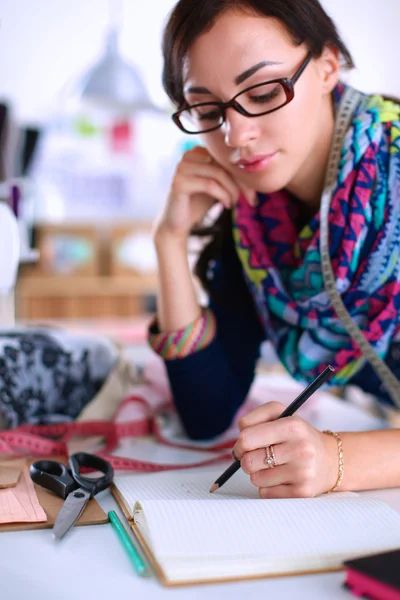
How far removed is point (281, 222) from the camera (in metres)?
0.97

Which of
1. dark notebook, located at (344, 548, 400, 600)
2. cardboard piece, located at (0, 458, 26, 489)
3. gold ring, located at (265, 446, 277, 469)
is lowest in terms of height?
cardboard piece, located at (0, 458, 26, 489)

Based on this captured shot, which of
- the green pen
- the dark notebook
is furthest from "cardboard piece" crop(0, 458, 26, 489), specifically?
the dark notebook

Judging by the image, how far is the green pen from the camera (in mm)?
482

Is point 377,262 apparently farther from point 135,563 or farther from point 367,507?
point 135,563

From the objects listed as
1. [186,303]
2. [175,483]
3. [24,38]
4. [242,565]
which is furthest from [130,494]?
[24,38]

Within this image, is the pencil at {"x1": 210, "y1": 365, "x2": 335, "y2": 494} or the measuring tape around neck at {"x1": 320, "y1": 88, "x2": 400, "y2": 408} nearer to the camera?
the pencil at {"x1": 210, "y1": 365, "x2": 335, "y2": 494}

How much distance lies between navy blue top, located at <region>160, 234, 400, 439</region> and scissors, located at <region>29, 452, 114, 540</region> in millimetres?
248

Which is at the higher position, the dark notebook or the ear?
the ear

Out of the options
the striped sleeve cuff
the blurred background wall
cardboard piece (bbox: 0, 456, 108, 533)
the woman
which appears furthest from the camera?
the blurred background wall

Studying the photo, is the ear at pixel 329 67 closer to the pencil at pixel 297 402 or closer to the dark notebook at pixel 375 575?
the pencil at pixel 297 402

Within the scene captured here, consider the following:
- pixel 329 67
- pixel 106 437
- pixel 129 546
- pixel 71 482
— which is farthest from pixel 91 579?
pixel 329 67

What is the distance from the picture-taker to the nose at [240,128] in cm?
78

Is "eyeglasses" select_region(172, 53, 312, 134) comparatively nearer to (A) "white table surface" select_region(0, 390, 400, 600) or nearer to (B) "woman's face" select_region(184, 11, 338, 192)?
(B) "woman's face" select_region(184, 11, 338, 192)

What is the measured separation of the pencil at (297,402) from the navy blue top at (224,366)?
0.87 ft
